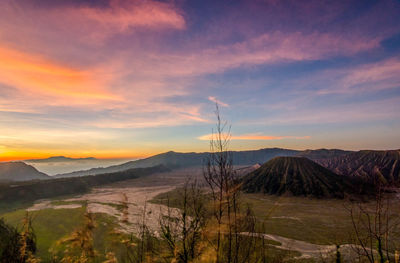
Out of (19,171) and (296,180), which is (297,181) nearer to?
(296,180)

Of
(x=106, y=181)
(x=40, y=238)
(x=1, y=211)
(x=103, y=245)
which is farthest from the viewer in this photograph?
(x=106, y=181)

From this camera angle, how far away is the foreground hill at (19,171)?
164250mm

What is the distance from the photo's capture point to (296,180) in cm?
7444

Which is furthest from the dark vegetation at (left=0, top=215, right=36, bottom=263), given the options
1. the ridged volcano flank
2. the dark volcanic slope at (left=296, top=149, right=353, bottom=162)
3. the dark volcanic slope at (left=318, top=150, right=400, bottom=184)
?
the dark volcanic slope at (left=296, top=149, right=353, bottom=162)

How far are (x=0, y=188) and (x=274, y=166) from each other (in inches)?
3385

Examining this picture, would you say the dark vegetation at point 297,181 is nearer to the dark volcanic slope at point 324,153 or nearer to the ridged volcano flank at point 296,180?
the ridged volcano flank at point 296,180

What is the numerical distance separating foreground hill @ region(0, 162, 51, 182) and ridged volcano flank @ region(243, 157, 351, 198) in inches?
6136

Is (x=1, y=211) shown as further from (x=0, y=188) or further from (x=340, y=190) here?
(x=340, y=190)

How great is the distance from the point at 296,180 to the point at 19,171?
195m

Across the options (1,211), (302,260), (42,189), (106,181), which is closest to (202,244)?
(302,260)

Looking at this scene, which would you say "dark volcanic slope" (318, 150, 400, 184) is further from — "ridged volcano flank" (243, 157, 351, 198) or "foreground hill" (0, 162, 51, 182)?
"foreground hill" (0, 162, 51, 182)

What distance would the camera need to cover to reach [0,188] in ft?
200

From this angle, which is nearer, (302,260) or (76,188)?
(302,260)

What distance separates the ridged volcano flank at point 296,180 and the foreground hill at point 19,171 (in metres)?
156
